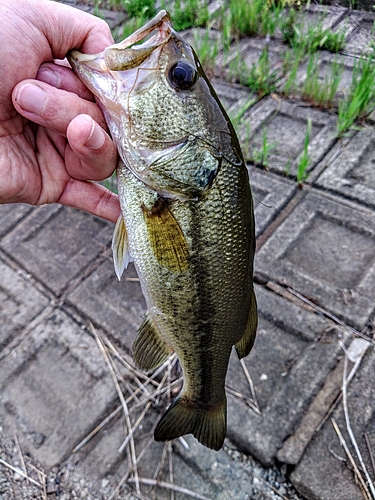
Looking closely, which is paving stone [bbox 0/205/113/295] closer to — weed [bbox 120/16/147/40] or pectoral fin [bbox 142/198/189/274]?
pectoral fin [bbox 142/198/189/274]

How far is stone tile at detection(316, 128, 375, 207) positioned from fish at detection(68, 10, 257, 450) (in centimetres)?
158

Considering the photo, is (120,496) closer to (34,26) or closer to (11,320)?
(11,320)

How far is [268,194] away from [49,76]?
5.48 ft

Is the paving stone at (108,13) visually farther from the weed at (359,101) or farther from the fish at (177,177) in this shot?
the fish at (177,177)

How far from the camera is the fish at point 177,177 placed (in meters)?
1.41

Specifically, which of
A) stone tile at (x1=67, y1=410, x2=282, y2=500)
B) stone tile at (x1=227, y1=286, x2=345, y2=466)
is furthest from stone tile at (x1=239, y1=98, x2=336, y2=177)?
A: stone tile at (x1=67, y1=410, x2=282, y2=500)

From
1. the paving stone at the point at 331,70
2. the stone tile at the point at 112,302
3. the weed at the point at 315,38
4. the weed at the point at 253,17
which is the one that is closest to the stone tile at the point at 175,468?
the stone tile at the point at 112,302

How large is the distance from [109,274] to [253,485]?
1.33 metres

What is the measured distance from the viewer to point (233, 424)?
6.67ft

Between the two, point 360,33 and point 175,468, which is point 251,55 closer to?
point 360,33

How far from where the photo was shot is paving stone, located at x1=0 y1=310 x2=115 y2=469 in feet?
6.84

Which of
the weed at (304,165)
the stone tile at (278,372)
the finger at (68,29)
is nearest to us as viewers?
the finger at (68,29)

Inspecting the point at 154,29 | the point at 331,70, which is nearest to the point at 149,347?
the point at 154,29

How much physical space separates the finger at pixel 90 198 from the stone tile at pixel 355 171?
1476 mm
